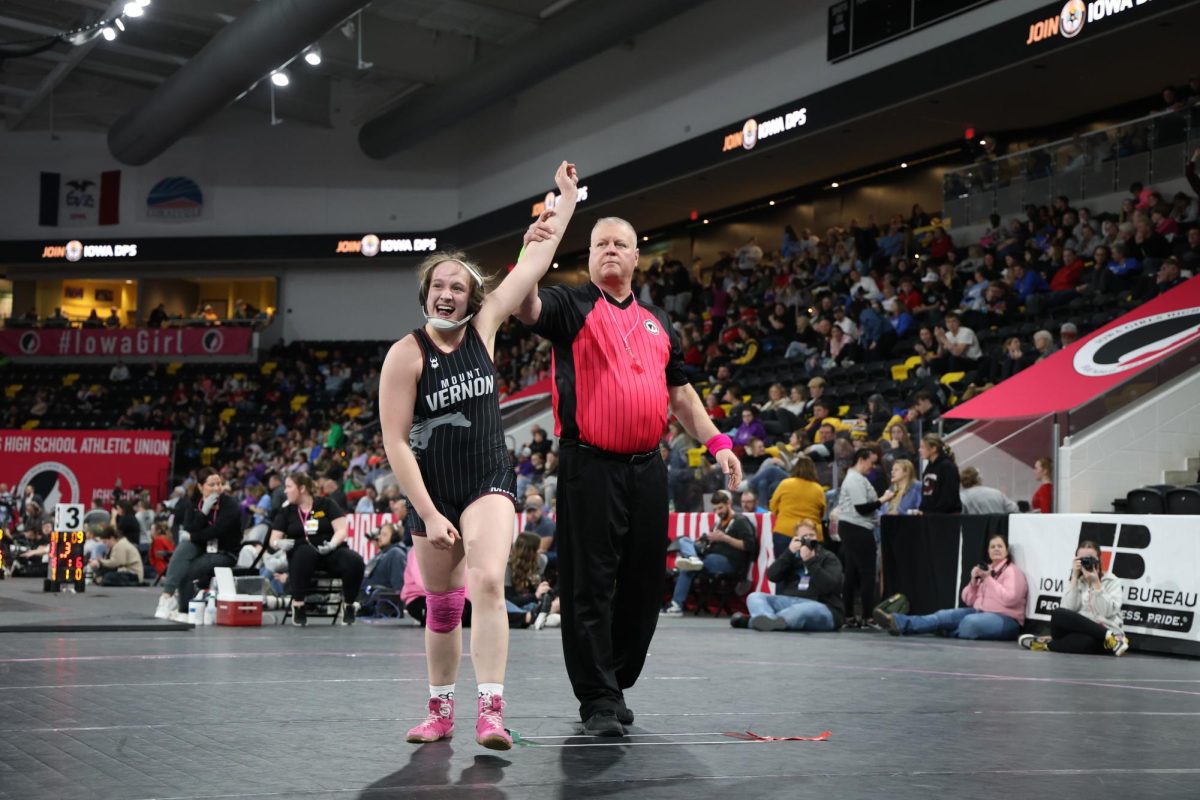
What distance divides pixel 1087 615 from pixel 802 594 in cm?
296

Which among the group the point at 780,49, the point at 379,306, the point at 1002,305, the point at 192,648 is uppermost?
the point at 780,49

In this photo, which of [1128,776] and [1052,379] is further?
[1052,379]

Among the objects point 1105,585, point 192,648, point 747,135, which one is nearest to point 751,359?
point 747,135

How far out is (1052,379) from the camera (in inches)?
517

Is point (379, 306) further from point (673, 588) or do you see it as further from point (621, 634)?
point (621, 634)

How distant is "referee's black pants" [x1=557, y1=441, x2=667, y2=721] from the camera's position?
4.89m

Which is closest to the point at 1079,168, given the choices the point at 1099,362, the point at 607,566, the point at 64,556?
the point at 1099,362

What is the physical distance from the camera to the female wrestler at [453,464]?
434 centimetres

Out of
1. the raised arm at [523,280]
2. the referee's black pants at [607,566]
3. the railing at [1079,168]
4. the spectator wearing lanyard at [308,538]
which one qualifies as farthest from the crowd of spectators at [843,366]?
the raised arm at [523,280]

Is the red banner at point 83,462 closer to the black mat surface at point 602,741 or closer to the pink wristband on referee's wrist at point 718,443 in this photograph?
the black mat surface at point 602,741

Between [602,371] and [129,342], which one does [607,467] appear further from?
[129,342]

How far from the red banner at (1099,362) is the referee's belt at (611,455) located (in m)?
8.01

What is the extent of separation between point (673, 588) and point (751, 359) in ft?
23.5

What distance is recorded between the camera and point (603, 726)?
462 centimetres
